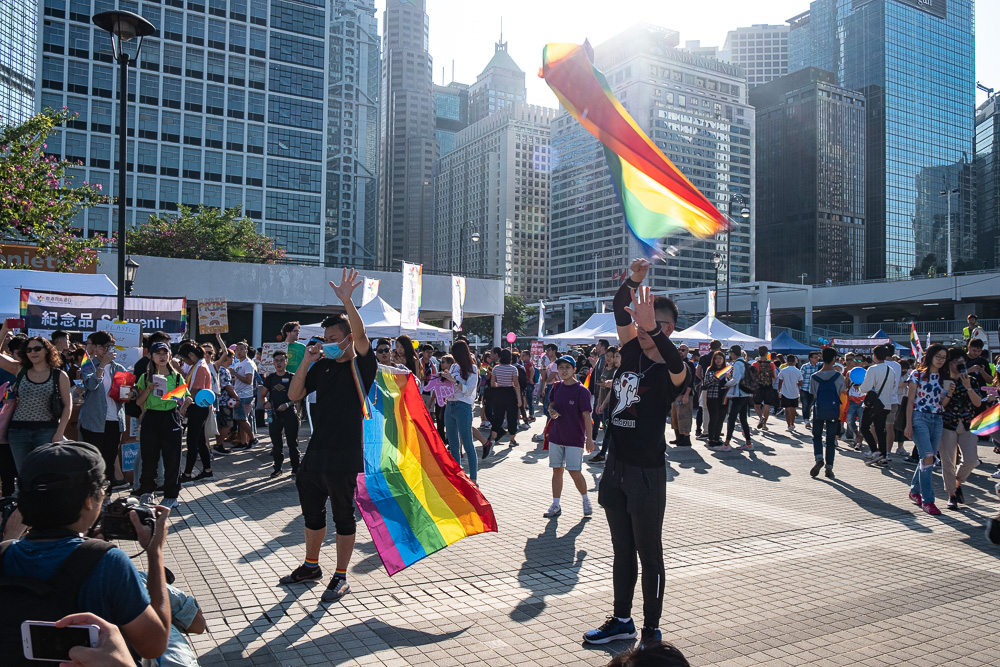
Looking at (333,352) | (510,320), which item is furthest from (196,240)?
(510,320)

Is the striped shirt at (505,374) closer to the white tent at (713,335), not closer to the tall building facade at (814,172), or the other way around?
the white tent at (713,335)

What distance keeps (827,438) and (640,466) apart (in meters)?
7.92

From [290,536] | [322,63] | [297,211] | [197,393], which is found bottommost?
[290,536]

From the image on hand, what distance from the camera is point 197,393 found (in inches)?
344

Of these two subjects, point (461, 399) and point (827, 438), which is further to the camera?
point (827, 438)

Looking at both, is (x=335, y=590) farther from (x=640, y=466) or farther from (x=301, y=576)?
(x=640, y=466)

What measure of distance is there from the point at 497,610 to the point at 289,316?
39.0m

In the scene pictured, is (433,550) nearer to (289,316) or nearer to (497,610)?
(497,610)

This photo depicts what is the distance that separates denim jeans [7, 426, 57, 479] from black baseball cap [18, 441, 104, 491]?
18.2 feet

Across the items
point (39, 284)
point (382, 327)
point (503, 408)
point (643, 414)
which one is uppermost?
point (39, 284)

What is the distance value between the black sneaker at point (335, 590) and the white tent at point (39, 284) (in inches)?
527

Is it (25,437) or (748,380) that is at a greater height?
(748,380)

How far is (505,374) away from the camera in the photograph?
46.3 ft

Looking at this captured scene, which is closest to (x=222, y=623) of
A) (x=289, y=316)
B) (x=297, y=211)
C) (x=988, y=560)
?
(x=988, y=560)
